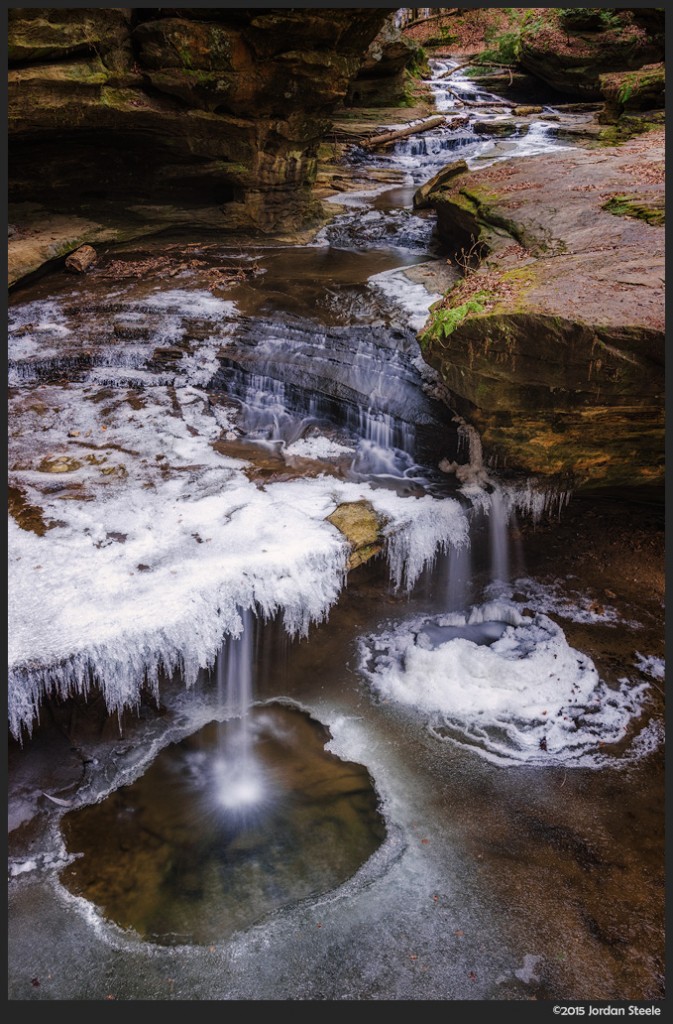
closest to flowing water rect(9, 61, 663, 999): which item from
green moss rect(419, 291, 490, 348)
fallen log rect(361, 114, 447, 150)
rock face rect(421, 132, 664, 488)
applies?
rock face rect(421, 132, 664, 488)

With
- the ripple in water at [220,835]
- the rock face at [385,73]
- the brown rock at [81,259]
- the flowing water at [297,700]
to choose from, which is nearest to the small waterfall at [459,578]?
the flowing water at [297,700]

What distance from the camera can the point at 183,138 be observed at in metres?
10.5

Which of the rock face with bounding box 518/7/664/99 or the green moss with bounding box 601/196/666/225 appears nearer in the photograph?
the green moss with bounding box 601/196/666/225

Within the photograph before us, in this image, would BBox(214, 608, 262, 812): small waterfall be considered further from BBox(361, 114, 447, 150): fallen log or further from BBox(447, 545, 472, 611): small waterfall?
BBox(361, 114, 447, 150): fallen log

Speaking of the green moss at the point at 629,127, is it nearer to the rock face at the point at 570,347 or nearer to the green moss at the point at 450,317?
the rock face at the point at 570,347

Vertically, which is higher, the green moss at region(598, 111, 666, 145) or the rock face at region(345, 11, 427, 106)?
the rock face at region(345, 11, 427, 106)

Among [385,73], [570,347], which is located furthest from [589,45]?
[570,347]

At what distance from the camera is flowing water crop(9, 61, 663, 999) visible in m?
3.61

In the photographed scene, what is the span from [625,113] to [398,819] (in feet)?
58.4

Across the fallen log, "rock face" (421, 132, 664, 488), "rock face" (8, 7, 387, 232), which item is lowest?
"rock face" (421, 132, 664, 488)

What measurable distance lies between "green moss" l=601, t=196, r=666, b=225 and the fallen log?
37.1ft

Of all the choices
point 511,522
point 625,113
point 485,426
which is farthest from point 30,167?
point 625,113

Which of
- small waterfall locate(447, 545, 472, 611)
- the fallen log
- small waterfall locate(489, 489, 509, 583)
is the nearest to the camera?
small waterfall locate(447, 545, 472, 611)

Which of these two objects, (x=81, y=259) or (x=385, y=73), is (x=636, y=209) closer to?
(x=81, y=259)
